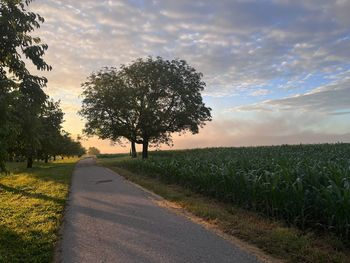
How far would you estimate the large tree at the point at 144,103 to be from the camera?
4300 cm

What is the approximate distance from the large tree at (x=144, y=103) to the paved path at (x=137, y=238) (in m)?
32.3

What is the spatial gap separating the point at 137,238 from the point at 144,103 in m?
37.4

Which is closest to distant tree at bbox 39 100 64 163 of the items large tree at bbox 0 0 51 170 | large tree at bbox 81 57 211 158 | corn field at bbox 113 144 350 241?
large tree at bbox 81 57 211 158

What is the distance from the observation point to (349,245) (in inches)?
255

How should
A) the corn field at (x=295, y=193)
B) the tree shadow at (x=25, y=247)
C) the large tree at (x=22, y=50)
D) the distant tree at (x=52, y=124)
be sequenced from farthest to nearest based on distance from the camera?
the distant tree at (x=52, y=124) → the large tree at (x=22, y=50) → the corn field at (x=295, y=193) → the tree shadow at (x=25, y=247)

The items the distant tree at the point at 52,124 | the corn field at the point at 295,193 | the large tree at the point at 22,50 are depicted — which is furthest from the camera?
the distant tree at the point at 52,124

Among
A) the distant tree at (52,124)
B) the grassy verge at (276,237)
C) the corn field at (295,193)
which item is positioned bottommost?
the grassy verge at (276,237)

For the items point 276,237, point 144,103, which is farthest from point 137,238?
point 144,103

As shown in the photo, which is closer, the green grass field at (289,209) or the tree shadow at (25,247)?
the tree shadow at (25,247)

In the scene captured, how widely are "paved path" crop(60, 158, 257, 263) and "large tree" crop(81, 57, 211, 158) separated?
32.3 m

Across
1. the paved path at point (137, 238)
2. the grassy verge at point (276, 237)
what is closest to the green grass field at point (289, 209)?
the grassy verge at point (276, 237)

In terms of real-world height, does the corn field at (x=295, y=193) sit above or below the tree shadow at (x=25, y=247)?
above

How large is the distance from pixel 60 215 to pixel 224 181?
4731mm

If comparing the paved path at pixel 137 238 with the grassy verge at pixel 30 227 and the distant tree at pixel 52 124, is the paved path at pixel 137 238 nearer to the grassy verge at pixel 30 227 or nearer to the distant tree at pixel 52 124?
the grassy verge at pixel 30 227
